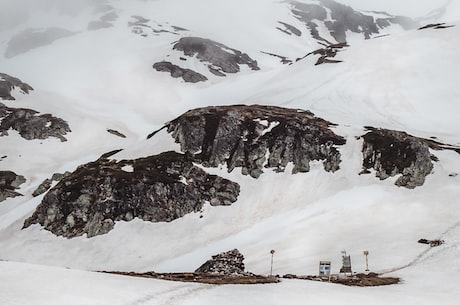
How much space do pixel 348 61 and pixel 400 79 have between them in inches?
1154

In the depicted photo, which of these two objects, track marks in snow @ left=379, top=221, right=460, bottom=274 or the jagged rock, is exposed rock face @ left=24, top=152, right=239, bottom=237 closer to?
track marks in snow @ left=379, top=221, right=460, bottom=274

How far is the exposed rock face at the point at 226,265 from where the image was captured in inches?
1868

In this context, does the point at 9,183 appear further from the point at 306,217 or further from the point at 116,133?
the point at 306,217

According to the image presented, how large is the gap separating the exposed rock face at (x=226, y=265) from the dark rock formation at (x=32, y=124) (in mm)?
126346

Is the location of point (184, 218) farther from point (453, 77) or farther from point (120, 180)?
point (453, 77)

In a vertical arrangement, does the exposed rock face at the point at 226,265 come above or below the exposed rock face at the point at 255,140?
below

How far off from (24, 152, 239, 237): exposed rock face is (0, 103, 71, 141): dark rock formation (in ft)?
252

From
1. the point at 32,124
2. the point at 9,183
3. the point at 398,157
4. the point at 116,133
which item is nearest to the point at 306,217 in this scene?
the point at 398,157

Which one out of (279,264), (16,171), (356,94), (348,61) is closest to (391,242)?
(279,264)

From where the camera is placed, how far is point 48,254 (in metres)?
76.8

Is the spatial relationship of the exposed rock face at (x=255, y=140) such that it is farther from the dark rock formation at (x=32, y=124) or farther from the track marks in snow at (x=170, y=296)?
the dark rock formation at (x=32, y=124)

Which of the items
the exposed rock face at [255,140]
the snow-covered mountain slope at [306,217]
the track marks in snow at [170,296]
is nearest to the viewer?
the track marks in snow at [170,296]

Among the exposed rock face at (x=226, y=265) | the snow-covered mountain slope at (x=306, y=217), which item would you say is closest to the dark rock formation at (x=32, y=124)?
the snow-covered mountain slope at (x=306, y=217)

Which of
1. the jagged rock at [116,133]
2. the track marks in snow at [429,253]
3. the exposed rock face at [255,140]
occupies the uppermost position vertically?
the jagged rock at [116,133]
